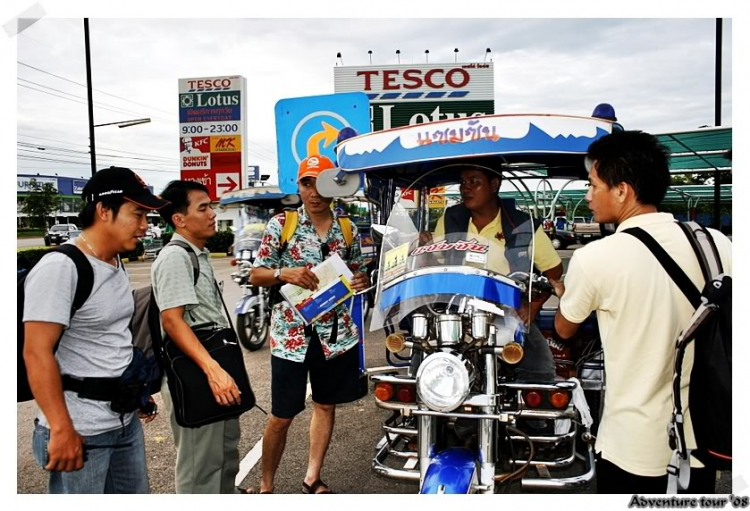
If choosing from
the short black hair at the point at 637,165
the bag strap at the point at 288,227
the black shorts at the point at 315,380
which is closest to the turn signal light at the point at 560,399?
the short black hair at the point at 637,165

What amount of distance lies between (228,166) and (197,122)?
3.25ft

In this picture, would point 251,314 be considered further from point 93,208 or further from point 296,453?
point 93,208

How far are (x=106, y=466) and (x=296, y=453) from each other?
7.49 ft

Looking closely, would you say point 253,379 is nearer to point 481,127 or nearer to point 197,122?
point 481,127

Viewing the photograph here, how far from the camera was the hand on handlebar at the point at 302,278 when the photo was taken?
356 centimetres

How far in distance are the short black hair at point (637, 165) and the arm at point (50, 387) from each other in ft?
7.18

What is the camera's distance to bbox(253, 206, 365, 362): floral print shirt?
11.9 feet

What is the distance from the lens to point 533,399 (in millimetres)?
2846

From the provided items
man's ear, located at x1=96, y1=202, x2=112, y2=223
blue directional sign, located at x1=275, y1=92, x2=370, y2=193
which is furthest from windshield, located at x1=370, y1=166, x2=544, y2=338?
blue directional sign, located at x1=275, y1=92, x2=370, y2=193

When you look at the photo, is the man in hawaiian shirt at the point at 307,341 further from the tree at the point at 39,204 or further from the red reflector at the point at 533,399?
the tree at the point at 39,204

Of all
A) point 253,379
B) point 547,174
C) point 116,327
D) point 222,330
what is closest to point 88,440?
point 116,327

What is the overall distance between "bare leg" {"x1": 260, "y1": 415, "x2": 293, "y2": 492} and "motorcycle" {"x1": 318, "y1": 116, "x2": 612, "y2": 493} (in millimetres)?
724

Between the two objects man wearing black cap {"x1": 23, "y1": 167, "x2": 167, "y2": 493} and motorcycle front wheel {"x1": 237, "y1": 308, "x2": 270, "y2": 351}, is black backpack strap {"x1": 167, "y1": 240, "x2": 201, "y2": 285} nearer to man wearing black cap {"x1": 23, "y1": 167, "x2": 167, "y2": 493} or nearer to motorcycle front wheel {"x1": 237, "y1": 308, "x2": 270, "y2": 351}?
man wearing black cap {"x1": 23, "y1": 167, "x2": 167, "y2": 493}

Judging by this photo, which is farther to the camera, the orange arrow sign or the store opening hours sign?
the store opening hours sign
